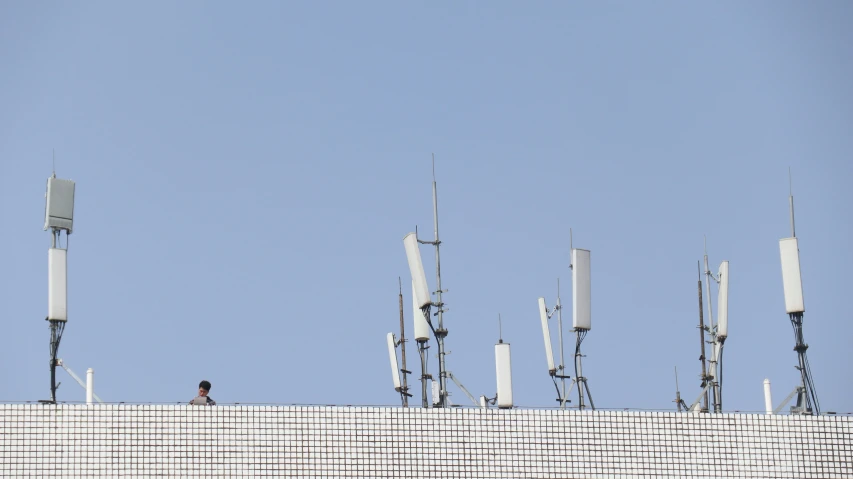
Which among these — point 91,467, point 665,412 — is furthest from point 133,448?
point 665,412

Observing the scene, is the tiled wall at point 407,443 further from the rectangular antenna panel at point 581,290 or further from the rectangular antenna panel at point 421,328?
the rectangular antenna panel at point 421,328

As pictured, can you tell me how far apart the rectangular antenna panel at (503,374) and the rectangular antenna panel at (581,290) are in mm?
Result: 1408

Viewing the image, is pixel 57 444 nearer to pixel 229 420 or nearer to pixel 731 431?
pixel 229 420

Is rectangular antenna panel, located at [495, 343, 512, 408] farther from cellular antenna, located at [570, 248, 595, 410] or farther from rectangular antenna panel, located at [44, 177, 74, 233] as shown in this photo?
rectangular antenna panel, located at [44, 177, 74, 233]

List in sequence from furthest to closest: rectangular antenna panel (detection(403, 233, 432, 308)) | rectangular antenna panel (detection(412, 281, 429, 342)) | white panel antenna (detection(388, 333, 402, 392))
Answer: white panel antenna (detection(388, 333, 402, 392)) < rectangular antenna panel (detection(412, 281, 429, 342)) < rectangular antenna panel (detection(403, 233, 432, 308))

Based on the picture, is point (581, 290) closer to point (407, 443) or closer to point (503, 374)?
point (503, 374)

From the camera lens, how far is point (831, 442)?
2669 cm

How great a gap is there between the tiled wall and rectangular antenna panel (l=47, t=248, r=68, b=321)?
1673 millimetres

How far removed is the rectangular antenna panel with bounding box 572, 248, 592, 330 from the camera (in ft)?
92.6

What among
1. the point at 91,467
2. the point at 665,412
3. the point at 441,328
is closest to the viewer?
the point at 91,467

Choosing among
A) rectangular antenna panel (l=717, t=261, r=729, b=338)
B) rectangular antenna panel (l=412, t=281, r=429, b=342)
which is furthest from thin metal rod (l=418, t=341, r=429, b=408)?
rectangular antenna panel (l=717, t=261, r=729, b=338)

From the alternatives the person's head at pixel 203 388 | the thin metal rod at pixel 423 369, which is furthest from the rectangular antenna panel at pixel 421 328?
the person's head at pixel 203 388

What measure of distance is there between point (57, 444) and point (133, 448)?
1197mm

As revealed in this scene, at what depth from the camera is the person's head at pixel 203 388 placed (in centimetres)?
2550
